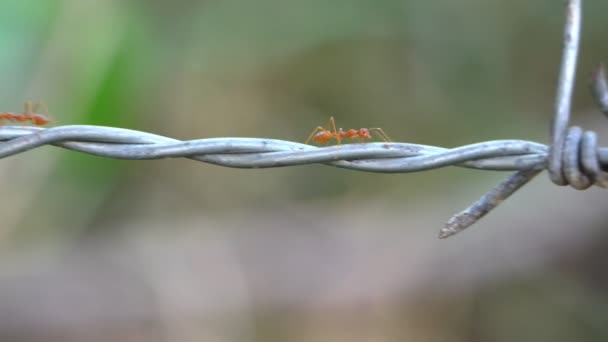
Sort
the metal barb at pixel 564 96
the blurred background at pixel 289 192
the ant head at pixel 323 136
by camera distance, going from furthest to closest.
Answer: the blurred background at pixel 289 192 → the ant head at pixel 323 136 → the metal barb at pixel 564 96

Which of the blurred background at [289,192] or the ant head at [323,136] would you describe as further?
the blurred background at [289,192]

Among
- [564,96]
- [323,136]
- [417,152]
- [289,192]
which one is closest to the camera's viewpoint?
[564,96]

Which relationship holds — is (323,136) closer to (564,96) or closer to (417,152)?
(417,152)

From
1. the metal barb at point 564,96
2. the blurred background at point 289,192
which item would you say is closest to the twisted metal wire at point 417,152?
the metal barb at point 564,96

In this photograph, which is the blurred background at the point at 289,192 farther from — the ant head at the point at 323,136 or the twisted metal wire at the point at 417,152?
the twisted metal wire at the point at 417,152

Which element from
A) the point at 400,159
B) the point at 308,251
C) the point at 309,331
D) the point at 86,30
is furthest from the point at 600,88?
the point at 86,30

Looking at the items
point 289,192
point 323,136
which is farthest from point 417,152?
point 289,192

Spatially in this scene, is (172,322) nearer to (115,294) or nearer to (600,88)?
(115,294)
